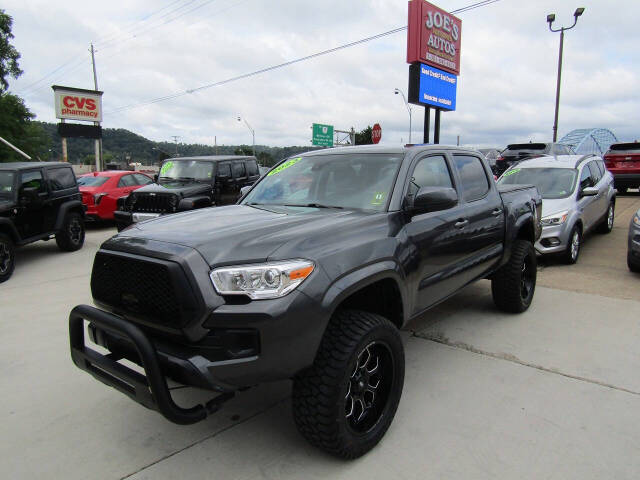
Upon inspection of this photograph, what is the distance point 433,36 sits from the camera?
17188 mm

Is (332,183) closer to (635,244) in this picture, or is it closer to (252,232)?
(252,232)

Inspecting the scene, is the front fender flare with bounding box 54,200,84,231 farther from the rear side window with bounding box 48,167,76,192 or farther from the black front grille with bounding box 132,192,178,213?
the black front grille with bounding box 132,192,178,213

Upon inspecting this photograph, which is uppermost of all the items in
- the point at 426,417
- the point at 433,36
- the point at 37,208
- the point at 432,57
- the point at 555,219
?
the point at 433,36

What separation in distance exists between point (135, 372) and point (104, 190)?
35.9 feet

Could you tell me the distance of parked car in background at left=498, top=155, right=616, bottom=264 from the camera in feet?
22.3

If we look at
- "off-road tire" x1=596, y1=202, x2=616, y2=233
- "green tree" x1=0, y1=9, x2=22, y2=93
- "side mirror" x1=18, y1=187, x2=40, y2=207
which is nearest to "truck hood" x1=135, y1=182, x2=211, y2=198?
"side mirror" x1=18, y1=187, x2=40, y2=207

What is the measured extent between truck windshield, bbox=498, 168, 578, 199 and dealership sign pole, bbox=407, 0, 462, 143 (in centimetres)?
864

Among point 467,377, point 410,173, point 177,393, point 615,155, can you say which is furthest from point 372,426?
point 615,155

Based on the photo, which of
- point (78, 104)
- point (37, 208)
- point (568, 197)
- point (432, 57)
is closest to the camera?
point (568, 197)

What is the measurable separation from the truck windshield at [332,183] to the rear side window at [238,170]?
683 centimetres

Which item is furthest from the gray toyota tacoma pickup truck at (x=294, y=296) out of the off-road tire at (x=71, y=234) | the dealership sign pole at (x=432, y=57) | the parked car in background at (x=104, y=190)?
the dealership sign pole at (x=432, y=57)

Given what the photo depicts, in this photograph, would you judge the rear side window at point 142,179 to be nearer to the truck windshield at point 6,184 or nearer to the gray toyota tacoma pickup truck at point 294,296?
the truck windshield at point 6,184

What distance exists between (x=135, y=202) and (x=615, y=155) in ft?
48.6

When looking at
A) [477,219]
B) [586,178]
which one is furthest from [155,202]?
[586,178]
